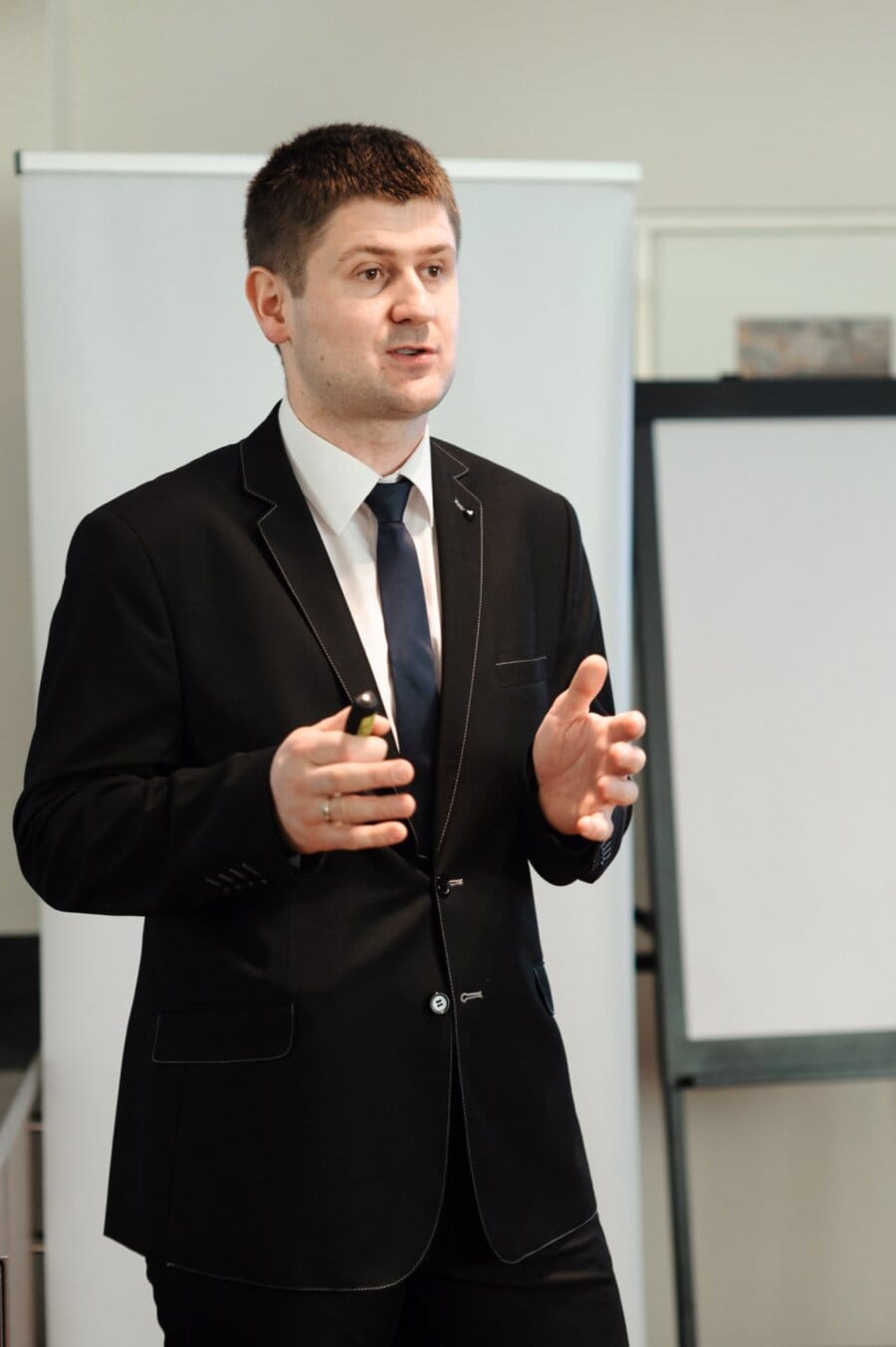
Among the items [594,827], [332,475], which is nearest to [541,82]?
[332,475]

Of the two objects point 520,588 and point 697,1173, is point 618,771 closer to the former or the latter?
point 520,588

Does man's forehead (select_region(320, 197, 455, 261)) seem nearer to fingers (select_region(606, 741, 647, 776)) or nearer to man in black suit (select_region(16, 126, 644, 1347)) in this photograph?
man in black suit (select_region(16, 126, 644, 1347))

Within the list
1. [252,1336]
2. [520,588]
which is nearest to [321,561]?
[520,588]

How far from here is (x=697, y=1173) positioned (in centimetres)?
317

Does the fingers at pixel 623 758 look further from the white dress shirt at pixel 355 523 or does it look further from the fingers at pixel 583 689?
the white dress shirt at pixel 355 523

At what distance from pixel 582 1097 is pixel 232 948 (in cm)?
113

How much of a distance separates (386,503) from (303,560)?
119 mm

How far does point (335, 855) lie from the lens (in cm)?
146

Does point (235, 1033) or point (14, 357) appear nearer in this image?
point (235, 1033)

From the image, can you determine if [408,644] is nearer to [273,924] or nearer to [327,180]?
[273,924]

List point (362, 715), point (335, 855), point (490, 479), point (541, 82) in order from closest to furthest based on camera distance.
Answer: point (362, 715), point (335, 855), point (490, 479), point (541, 82)

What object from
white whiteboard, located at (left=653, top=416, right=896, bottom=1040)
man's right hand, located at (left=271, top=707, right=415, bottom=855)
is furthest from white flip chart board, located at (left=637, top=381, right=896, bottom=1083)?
man's right hand, located at (left=271, top=707, right=415, bottom=855)

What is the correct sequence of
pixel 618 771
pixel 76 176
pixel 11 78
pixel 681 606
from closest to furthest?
pixel 618 771 → pixel 76 176 → pixel 11 78 → pixel 681 606

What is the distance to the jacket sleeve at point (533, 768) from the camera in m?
1.48
